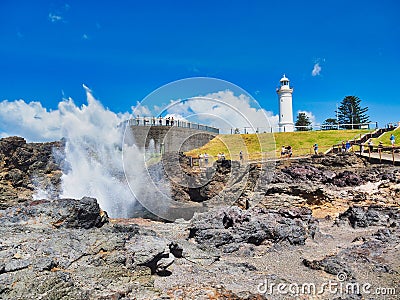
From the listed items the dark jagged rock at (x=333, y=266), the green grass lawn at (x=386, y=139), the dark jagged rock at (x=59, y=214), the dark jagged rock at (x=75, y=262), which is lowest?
the dark jagged rock at (x=333, y=266)

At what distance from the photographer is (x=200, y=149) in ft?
147

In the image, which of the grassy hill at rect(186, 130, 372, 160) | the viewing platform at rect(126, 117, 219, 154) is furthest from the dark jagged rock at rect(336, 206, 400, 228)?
the viewing platform at rect(126, 117, 219, 154)

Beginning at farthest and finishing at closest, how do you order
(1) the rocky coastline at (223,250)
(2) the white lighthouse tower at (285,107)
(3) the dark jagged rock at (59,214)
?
(2) the white lighthouse tower at (285,107) → (3) the dark jagged rock at (59,214) → (1) the rocky coastline at (223,250)

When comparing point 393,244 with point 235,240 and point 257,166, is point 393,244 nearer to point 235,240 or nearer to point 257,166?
point 235,240

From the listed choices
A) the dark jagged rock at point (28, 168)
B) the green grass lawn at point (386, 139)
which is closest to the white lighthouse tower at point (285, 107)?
the green grass lawn at point (386, 139)

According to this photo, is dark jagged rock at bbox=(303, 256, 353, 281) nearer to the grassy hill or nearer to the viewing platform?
the grassy hill

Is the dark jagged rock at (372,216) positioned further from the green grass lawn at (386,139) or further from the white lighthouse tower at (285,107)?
the white lighthouse tower at (285,107)

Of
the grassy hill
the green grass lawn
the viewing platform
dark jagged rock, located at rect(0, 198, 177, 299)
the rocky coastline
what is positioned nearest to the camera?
dark jagged rock, located at rect(0, 198, 177, 299)

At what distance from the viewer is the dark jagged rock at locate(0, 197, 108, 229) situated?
12508mm

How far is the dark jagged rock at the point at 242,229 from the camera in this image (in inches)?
572

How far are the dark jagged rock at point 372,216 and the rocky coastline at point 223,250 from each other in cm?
5

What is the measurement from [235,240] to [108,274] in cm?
688

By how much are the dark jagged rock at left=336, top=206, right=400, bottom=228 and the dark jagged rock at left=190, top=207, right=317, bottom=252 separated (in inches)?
121

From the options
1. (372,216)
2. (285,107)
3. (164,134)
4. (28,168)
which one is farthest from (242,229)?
(285,107)
